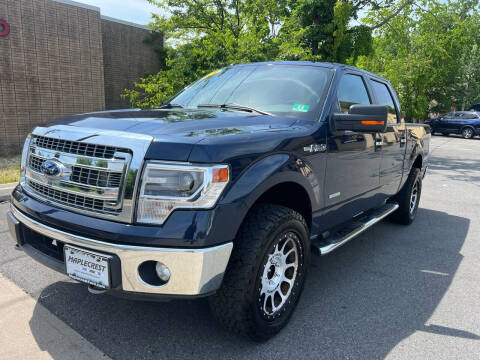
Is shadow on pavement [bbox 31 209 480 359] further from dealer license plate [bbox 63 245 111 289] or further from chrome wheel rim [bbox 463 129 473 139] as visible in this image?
chrome wheel rim [bbox 463 129 473 139]

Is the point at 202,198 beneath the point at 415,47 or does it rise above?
beneath

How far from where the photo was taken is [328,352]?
232cm

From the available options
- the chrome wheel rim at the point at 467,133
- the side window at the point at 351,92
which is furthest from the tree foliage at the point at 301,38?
Answer: the side window at the point at 351,92

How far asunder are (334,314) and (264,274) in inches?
33.4

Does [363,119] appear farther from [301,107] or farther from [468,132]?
[468,132]

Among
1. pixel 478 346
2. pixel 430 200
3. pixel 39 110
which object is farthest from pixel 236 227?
pixel 39 110

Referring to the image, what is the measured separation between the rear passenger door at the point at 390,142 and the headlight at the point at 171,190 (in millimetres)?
2334

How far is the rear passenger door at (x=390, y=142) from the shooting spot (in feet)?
12.7

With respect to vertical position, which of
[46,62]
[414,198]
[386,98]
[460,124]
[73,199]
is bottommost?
[414,198]

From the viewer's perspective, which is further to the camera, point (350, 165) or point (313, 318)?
point (350, 165)

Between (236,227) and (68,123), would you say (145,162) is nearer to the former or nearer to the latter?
(236,227)

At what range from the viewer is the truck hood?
189cm

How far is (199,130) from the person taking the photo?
7.02ft

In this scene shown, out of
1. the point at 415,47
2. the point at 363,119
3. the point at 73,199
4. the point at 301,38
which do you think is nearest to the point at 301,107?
the point at 363,119
